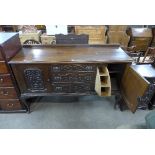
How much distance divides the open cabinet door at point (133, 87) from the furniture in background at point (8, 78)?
1.28 m

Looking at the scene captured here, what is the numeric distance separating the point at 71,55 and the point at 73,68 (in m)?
0.19

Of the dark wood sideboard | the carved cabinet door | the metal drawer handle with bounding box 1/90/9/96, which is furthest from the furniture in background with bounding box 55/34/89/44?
the metal drawer handle with bounding box 1/90/9/96

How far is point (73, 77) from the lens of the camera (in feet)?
5.28

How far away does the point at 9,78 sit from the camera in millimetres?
1569

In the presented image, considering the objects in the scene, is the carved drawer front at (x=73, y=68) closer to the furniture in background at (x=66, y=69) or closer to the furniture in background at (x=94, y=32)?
the furniture in background at (x=66, y=69)

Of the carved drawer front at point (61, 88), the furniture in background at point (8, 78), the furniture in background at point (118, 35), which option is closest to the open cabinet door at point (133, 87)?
the carved drawer front at point (61, 88)

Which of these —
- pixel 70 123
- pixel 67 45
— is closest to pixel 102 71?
pixel 67 45

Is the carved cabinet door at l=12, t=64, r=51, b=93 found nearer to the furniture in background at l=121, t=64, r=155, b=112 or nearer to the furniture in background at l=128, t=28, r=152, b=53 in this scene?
the furniture in background at l=121, t=64, r=155, b=112

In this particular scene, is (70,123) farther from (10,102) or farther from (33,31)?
(33,31)

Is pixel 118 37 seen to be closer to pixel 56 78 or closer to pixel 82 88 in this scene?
pixel 82 88

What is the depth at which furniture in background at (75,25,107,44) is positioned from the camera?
3.35 m

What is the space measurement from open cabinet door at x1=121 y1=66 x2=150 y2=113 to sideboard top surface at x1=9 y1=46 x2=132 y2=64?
0.16m

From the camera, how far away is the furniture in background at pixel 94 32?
3353mm
